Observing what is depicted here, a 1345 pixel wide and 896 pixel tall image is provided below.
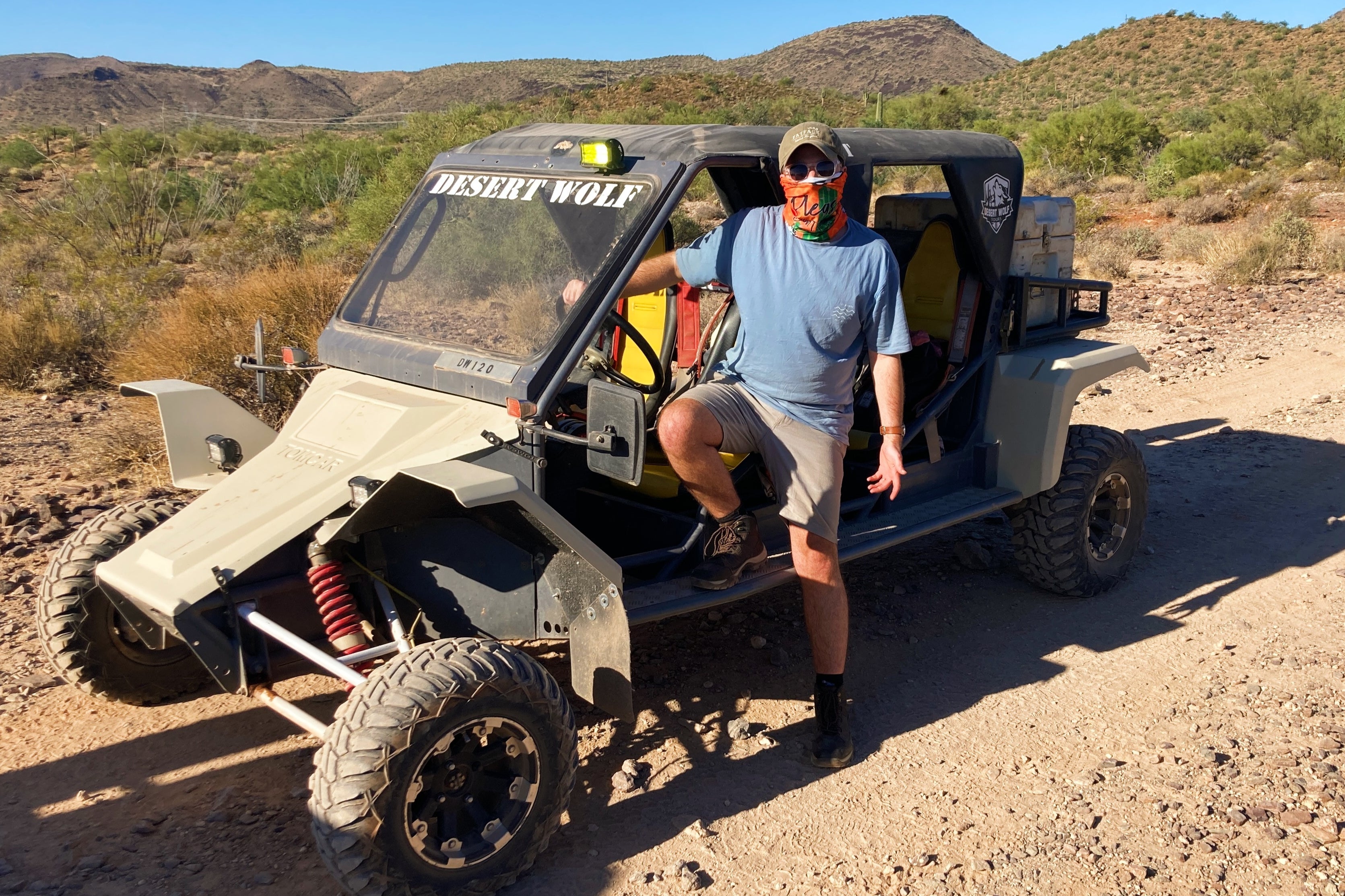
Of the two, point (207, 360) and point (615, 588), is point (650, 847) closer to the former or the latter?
point (615, 588)

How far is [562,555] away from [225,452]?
142cm

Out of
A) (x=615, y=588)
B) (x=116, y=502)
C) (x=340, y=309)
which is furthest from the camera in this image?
(x=116, y=502)

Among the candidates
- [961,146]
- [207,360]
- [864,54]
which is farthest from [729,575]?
[864,54]

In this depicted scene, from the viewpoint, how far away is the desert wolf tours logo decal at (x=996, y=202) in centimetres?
450

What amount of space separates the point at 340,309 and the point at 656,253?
4.09 feet

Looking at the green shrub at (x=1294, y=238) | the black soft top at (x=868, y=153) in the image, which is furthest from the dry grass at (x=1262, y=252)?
the black soft top at (x=868, y=153)

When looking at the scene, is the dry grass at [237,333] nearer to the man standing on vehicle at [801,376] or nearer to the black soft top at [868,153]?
the black soft top at [868,153]

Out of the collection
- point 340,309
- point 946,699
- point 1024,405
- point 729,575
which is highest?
point 340,309

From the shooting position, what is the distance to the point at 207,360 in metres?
7.55

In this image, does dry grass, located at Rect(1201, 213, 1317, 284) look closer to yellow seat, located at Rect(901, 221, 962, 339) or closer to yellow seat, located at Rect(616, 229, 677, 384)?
yellow seat, located at Rect(901, 221, 962, 339)

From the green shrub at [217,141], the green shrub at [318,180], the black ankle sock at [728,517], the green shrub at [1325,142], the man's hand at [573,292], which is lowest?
the black ankle sock at [728,517]

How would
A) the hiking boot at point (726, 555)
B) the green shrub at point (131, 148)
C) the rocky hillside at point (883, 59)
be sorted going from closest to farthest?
the hiking boot at point (726, 555) < the green shrub at point (131, 148) < the rocky hillside at point (883, 59)

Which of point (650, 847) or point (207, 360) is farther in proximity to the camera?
point (207, 360)

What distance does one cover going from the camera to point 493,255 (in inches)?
149
